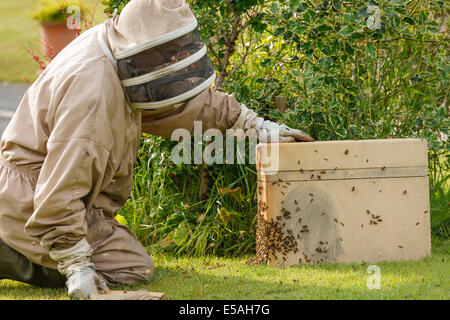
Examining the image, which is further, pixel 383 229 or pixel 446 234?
pixel 446 234

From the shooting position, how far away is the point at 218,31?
3479 mm

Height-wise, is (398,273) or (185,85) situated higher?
A: (185,85)

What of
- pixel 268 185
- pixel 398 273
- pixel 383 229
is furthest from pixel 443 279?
pixel 268 185

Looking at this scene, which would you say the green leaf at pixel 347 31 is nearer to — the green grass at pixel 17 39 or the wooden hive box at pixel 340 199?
the wooden hive box at pixel 340 199

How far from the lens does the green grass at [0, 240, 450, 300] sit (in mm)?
2482

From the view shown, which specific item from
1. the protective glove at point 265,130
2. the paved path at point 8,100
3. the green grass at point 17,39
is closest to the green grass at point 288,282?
the protective glove at point 265,130

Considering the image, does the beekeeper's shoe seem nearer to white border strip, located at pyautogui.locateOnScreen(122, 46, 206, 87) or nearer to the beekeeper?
the beekeeper

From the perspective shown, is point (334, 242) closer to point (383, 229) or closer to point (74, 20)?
point (383, 229)

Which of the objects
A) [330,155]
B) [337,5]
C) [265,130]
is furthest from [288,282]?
[337,5]

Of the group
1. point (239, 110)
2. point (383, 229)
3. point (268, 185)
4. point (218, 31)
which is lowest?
point (383, 229)

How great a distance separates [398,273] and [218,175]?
1.26m

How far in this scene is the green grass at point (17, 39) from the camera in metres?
14.5

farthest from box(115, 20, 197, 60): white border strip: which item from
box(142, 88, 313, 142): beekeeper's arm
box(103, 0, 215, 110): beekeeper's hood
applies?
box(142, 88, 313, 142): beekeeper's arm

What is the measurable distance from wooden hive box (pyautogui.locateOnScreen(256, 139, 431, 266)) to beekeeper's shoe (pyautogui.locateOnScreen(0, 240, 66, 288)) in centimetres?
105
